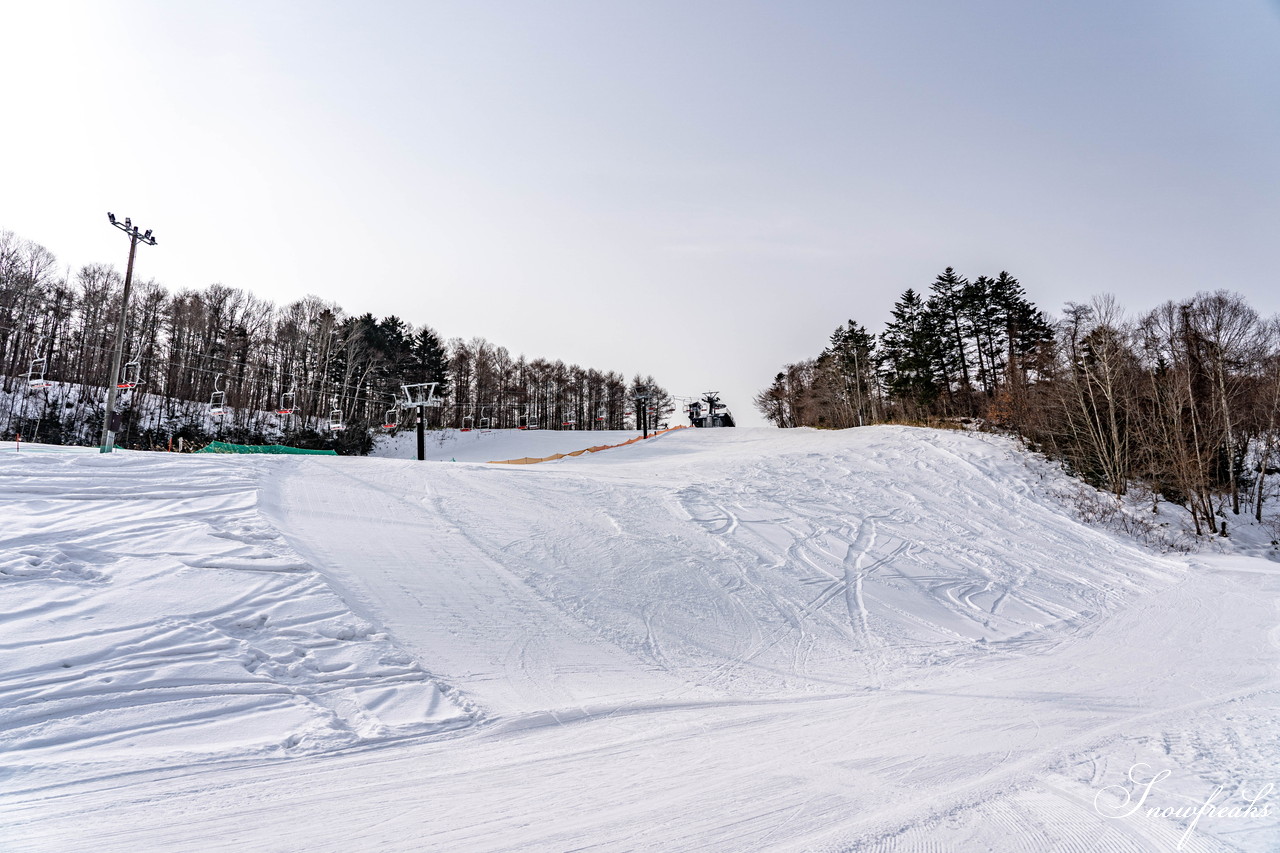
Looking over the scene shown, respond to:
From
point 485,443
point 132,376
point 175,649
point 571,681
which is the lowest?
point 571,681

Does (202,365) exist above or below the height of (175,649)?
above

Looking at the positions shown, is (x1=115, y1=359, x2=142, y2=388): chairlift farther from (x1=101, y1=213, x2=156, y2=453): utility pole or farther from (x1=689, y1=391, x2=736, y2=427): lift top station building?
(x1=689, y1=391, x2=736, y2=427): lift top station building

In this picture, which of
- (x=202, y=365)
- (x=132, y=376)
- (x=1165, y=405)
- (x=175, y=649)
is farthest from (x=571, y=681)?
(x=202, y=365)

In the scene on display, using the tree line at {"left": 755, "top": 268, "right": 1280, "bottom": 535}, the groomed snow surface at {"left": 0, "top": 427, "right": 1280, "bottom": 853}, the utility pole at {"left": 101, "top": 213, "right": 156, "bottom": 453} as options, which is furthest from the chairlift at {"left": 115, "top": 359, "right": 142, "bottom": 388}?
the tree line at {"left": 755, "top": 268, "right": 1280, "bottom": 535}

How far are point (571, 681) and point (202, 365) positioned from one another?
46.9 meters

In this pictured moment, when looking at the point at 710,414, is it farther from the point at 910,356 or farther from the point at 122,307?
the point at 122,307

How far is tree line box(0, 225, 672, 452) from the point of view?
3175cm

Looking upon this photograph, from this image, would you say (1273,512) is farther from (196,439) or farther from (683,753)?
(196,439)

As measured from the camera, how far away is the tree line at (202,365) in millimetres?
31750

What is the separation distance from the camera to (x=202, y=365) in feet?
134

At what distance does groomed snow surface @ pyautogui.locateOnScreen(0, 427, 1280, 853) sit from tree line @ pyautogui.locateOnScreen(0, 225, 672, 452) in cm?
2341

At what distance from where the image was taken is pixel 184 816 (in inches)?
129

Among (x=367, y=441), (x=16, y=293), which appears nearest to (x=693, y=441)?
(x=367, y=441)

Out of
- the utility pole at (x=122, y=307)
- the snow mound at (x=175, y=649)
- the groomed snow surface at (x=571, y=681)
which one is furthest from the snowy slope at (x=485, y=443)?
the snow mound at (x=175, y=649)
